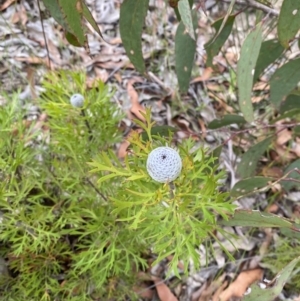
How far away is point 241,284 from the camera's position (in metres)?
1.72

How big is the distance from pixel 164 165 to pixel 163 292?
0.95 meters

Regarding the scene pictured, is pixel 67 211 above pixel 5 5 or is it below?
below

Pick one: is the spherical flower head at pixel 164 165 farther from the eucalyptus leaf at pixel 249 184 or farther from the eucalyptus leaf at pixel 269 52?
the eucalyptus leaf at pixel 269 52

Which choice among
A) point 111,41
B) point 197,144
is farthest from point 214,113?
point 111,41

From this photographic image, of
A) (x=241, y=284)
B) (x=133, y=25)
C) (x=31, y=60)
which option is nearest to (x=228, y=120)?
(x=133, y=25)

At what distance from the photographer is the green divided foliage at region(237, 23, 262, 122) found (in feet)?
4.14

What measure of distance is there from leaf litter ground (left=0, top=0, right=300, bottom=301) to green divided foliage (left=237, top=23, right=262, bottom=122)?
50cm

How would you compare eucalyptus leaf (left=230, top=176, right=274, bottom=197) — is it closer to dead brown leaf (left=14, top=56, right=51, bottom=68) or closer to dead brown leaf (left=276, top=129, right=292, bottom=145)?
dead brown leaf (left=276, top=129, right=292, bottom=145)

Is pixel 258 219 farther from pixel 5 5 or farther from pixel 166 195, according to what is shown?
pixel 5 5

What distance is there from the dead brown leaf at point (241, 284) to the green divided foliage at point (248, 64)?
0.70 m

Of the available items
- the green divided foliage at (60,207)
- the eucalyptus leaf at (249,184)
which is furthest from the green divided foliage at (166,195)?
the eucalyptus leaf at (249,184)

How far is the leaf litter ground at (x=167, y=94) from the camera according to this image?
173 cm

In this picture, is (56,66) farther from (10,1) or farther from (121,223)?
(121,223)

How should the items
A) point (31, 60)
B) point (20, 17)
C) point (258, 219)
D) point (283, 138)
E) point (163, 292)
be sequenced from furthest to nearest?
point (20, 17)
point (31, 60)
point (283, 138)
point (163, 292)
point (258, 219)
